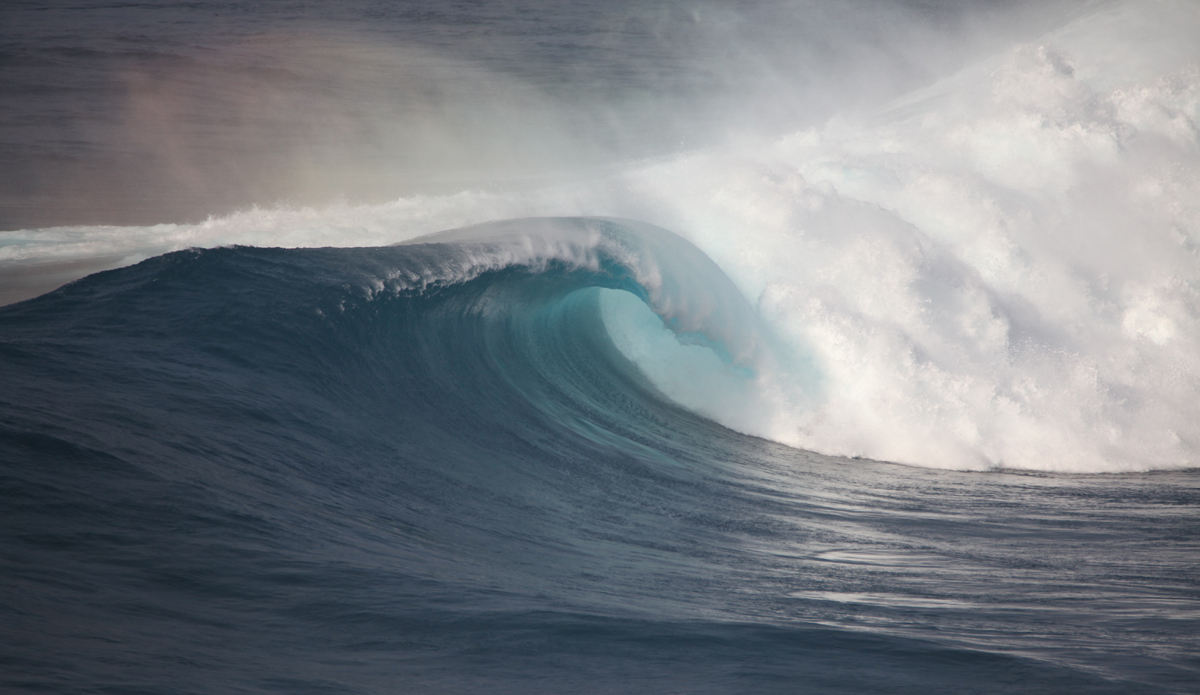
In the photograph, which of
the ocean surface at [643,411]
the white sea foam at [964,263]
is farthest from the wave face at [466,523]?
the white sea foam at [964,263]

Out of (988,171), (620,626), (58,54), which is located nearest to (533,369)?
(620,626)

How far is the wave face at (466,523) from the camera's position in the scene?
226 centimetres

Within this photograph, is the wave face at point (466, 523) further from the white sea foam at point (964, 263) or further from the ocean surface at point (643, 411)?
the white sea foam at point (964, 263)

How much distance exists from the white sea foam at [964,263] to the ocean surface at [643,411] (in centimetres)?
4

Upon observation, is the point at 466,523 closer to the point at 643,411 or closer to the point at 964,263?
the point at 643,411

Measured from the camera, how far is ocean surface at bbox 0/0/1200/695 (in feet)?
7.83

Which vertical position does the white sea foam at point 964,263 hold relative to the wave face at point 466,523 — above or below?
above

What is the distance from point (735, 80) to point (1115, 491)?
18.8 m

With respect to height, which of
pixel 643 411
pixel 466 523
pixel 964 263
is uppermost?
pixel 964 263

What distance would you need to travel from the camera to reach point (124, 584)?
2.28 metres

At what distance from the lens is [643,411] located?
719cm

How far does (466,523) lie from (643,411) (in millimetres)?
3613

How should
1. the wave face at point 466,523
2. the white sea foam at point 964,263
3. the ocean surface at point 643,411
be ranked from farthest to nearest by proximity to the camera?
the white sea foam at point 964,263, the ocean surface at point 643,411, the wave face at point 466,523

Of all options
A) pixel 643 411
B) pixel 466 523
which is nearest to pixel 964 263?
pixel 643 411
